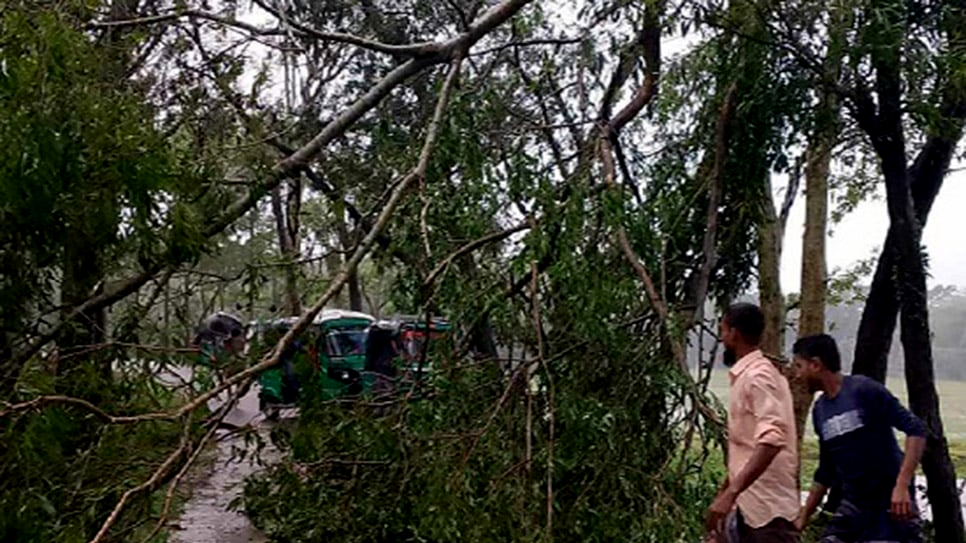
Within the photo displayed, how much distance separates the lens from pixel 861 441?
12.7ft

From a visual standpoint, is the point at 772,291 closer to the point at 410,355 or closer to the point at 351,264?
the point at 410,355

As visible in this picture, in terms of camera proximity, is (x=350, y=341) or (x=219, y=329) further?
(x=350, y=341)

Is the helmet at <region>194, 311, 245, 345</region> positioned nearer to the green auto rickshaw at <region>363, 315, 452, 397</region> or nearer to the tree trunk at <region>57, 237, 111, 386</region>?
the tree trunk at <region>57, 237, 111, 386</region>

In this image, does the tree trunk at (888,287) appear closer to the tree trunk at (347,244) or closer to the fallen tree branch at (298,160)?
the fallen tree branch at (298,160)

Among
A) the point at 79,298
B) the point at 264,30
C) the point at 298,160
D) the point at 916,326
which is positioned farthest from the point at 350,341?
the point at 916,326

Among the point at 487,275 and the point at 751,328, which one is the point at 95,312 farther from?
the point at 751,328

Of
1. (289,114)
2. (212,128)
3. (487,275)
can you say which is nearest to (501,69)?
(289,114)

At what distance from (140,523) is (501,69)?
16.4ft

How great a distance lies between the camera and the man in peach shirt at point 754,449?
10.2 feet

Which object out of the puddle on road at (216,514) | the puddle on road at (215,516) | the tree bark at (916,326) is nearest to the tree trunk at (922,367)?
the tree bark at (916,326)

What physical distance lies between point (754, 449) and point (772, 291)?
439 cm

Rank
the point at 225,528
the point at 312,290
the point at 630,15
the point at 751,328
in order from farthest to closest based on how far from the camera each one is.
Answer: the point at 225,528
the point at 630,15
the point at 312,290
the point at 751,328

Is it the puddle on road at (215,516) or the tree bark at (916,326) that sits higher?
the tree bark at (916,326)

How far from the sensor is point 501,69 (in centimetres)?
766
